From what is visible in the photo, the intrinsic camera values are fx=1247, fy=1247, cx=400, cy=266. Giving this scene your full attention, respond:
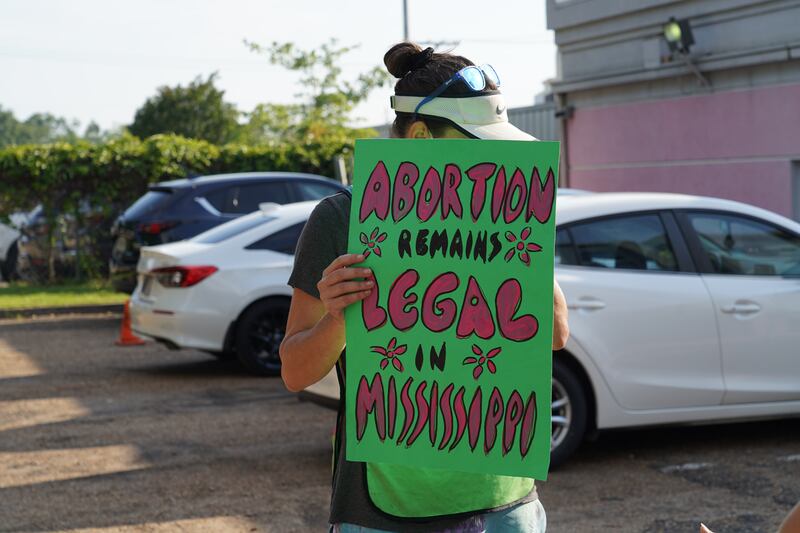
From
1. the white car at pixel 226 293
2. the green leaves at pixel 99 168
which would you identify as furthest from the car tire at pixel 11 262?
the white car at pixel 226 293

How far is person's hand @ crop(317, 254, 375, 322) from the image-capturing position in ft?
7.81

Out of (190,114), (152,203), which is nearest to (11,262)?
Answer: (152,203)

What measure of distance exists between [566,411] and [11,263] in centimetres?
1791

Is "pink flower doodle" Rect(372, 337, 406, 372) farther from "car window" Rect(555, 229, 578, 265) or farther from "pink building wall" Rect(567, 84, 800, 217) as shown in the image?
"pink building wall" Rect(567, 84, 800, 217)

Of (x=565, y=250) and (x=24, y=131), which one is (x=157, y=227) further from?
(x=24, y=131)

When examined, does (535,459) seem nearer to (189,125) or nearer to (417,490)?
(417,490)

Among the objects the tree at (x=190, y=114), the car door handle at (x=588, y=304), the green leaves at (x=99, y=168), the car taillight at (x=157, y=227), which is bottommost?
the car door handle at (x=588, y=304)

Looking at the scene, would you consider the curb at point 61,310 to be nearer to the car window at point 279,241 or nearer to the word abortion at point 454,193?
the car window at point 279,241

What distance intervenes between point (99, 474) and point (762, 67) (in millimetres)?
9229

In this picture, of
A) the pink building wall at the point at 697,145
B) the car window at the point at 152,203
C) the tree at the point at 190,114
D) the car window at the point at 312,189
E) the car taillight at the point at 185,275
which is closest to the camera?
the car taillight at the point at 185,275

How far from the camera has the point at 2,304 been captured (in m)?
17.3

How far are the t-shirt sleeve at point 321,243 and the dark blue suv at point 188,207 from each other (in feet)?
38.6

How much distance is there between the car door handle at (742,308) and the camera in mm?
7066

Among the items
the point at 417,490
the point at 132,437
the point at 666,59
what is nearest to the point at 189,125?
the point at 666,59
